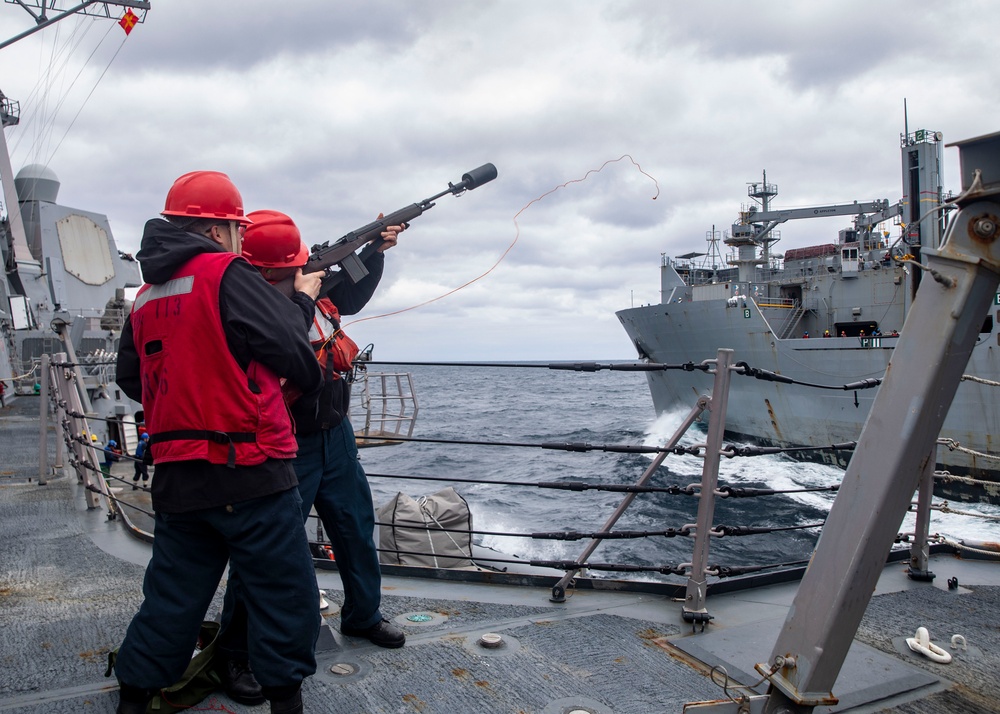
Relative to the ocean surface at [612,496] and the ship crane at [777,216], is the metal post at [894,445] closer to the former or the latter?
the ocean surface at [612,496]

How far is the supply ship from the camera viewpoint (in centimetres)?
1928

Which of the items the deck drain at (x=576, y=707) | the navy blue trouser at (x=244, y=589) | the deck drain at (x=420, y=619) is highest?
the navy blue trouser at (x=244, y=589)

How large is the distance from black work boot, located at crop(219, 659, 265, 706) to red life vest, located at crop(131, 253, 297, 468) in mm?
889

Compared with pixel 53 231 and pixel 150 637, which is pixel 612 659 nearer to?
pixel 150 637

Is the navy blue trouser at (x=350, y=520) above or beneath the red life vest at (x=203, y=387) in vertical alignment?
beneath

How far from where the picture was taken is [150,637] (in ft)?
6.75

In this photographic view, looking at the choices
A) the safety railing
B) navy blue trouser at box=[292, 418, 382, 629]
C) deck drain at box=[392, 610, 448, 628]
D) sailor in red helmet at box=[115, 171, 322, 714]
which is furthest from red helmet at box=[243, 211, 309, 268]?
deck drain at box=[392, 610, 448, 628]

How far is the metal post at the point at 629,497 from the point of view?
2.88 meters

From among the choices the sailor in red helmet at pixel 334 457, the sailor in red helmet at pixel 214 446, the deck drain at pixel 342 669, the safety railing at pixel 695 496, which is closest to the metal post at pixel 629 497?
the safety railing at pixel 695 496

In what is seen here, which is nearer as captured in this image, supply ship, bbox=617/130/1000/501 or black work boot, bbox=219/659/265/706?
black work boot, bbox=219/659/265/706

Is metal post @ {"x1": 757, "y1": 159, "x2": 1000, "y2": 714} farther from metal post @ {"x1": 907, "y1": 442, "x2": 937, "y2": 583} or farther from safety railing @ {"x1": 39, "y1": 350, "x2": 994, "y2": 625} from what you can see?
metal post @ {"x1": 907, "y1": 442, "x2": 937, "y2": 583}

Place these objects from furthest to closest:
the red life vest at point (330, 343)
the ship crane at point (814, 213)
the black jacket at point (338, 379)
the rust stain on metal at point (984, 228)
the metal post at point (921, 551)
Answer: the ship crane at point (814, 213), the metal post at point (921, 551), the red life vest at point (330, 343), the black jacket at point (338, 379), the rust stain on metal at point (984, 228)

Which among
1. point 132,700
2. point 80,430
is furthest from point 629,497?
→ point 80,430

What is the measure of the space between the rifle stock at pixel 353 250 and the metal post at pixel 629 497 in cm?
151
